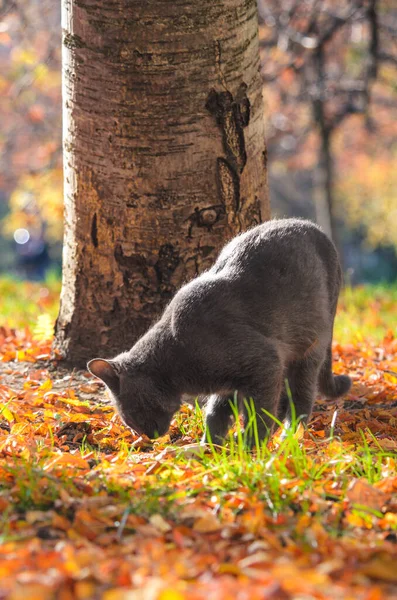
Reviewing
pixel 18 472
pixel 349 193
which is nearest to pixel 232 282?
pixel 18 472

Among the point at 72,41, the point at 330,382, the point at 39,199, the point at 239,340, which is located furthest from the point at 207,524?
the point at 39,199

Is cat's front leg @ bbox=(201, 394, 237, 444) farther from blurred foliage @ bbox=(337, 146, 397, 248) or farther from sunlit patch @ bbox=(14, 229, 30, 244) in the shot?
sunlit patch @ bbox=(14, 229, 30, 244)

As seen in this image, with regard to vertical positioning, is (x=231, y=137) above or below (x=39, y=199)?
above

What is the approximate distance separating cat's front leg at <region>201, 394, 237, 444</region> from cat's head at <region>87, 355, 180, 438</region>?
0.64 ft

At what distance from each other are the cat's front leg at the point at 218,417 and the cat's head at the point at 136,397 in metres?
0.20

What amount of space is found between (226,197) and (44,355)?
177cm

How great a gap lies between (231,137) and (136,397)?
1.76m

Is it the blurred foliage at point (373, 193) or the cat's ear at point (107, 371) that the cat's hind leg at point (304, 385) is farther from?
the blurred foliage at point (373, 193)

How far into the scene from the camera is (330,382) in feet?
14.9

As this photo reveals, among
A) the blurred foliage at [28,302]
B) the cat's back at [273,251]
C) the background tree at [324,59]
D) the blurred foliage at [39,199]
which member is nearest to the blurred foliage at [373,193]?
the background tree at [324,59]

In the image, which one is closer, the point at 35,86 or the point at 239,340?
the point at 239,340

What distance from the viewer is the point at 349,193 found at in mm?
26641

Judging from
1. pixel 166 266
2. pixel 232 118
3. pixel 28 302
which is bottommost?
pixel 28 302

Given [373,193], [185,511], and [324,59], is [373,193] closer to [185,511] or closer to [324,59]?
[324,59]
